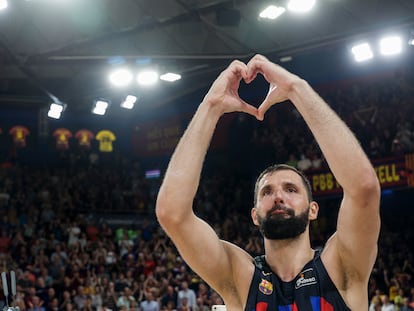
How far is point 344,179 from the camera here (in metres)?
3.03

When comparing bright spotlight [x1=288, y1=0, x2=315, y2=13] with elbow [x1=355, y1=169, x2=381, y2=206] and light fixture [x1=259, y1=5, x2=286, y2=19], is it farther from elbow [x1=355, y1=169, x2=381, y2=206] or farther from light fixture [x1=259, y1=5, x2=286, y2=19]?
elbow [x1=355, y1=169, x2=381, y2=206]

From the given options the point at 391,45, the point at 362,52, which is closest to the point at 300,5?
the point at 362,52

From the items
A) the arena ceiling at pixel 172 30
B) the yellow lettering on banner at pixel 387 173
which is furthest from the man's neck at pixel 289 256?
the yellow lettering on banner at pixel 387 173

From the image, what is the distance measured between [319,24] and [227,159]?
9714 mm

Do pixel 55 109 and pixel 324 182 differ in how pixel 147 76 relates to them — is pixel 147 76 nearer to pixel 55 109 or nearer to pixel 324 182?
pixel 55 109

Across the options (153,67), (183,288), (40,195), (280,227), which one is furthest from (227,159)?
(280,227)

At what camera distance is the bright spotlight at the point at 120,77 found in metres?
17.6

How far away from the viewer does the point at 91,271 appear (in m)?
17.3

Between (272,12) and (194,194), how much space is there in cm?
1306

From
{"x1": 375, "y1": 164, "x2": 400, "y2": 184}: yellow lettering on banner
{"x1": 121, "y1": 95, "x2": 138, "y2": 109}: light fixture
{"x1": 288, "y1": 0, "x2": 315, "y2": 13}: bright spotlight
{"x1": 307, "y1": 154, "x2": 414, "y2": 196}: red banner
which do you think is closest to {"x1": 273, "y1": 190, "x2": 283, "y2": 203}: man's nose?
{"x1": 288, "y1": 0, "x2": 315, "y2": 13}: bright spotlight

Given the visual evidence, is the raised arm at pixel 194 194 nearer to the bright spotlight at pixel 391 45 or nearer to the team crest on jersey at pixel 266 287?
the team crest on jersey at pixel 266 287

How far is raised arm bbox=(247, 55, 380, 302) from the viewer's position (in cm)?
302

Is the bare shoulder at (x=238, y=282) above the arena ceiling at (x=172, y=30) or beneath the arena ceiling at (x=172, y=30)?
beneath

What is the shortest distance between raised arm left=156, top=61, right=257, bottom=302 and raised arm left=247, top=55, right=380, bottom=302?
0.49ft
